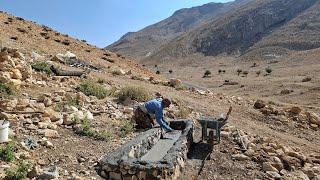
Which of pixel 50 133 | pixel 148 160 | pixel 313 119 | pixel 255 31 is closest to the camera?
pixel 148 160

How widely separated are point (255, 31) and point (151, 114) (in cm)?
7066

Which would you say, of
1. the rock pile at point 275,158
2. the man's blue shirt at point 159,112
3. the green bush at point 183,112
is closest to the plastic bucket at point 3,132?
the man's blue shirt at point 159,112

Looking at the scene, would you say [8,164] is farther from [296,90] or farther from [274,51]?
[274,51]

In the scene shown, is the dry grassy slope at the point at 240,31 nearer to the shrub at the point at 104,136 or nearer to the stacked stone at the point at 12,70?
the stacked stone at the point at 12,70

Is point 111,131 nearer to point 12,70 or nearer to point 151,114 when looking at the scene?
point 151,114

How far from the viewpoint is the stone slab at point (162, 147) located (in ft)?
30.5

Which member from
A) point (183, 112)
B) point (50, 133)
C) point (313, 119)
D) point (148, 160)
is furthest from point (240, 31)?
point (148, 160)

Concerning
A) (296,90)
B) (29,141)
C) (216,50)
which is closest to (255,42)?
(216,50)

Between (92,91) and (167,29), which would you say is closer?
(92,91)

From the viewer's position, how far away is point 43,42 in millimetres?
28609

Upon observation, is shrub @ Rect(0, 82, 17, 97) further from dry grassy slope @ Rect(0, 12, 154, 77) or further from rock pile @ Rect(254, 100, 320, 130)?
dry grassy slope @ Rect(0, 12, 154, 77)

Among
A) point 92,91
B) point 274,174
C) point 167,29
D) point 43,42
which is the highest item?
point 167,29

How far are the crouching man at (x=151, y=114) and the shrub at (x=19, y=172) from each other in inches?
149

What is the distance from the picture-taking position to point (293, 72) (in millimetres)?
40062
